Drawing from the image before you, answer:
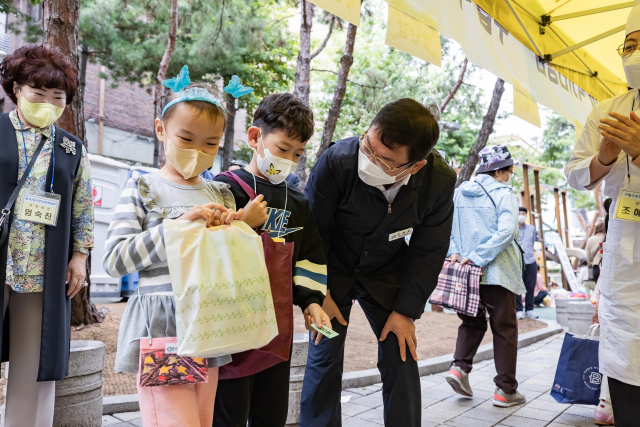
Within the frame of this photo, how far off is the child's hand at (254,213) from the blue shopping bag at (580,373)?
117 inches

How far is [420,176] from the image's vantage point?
8.55 feet

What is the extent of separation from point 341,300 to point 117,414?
1907 millimetres

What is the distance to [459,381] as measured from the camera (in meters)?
4.26

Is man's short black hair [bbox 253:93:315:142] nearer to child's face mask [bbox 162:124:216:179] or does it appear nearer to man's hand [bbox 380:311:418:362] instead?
child's face mask [bbox 162:124:216:179]

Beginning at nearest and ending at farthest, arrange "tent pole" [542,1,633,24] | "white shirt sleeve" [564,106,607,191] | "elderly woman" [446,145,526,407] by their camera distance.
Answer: "white shirt sleeve" [564,106,607,191]
"elderly woman" [446,145,526,407]
"tent pole" [542,1,633,24]

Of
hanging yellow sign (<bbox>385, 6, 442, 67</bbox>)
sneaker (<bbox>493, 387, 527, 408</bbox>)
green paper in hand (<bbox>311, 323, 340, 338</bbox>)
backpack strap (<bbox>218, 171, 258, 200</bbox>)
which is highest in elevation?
hanging yellow sign (<bbox>385, 6, 442, 67</bbox>)

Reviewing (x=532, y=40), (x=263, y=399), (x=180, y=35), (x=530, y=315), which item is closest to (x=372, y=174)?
(x=263, y=399)

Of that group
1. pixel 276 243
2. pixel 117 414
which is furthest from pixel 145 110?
pixel 276 243

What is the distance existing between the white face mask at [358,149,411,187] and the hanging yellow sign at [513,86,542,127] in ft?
9.68

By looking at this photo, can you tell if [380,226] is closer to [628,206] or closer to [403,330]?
[403,330]

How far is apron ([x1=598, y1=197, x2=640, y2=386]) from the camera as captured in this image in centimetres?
257

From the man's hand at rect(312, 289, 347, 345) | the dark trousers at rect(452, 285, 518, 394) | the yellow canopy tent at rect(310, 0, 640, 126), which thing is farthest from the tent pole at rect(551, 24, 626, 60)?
the man's hand at rect(312, 289, 347, 345)

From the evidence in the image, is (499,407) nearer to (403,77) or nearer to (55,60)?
(55,60)

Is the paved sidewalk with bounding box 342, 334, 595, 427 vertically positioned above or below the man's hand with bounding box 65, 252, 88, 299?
below
